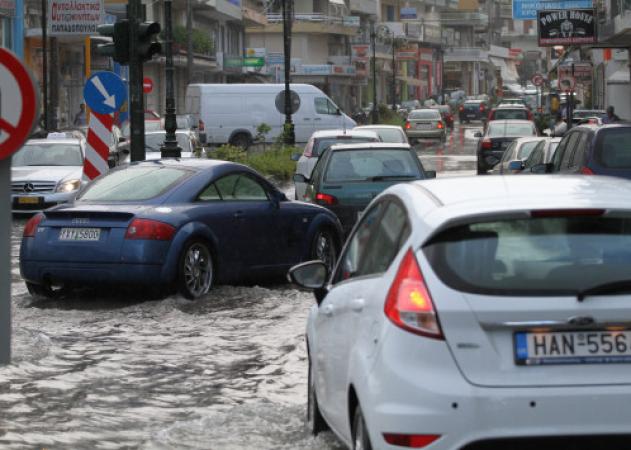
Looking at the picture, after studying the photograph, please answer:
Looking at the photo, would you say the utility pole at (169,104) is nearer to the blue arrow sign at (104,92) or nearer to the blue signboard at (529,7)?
the blue arrow sign at (104,92)

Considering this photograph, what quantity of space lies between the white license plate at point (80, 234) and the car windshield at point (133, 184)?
0.66 meters

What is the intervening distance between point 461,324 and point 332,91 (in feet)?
345

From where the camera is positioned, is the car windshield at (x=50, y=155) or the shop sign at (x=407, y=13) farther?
the shop sign at (x=407, y=13)

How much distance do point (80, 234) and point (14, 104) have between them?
6.65m

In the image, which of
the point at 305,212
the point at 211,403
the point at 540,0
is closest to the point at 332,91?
the point at 540,0

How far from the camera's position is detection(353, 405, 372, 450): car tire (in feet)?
18.7

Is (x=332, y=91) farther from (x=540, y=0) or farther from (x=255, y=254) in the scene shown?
(x=255, y=254)

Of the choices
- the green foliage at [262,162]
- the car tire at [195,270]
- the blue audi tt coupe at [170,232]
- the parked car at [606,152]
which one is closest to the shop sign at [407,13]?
the green foliage at [262,162]

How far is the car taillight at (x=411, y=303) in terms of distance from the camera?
17.8ft

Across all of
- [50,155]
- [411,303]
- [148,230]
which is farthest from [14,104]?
[50,155]

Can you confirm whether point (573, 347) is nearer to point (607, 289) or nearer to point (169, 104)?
point (607, 289)

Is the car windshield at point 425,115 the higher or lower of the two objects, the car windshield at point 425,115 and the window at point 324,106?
the lower

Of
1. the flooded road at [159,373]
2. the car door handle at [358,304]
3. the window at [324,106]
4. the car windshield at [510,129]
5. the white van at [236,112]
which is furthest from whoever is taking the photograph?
the window at [324,106]

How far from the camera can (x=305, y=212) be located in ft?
52.3
